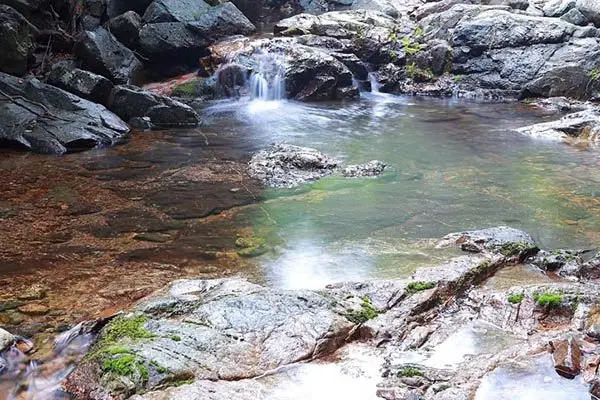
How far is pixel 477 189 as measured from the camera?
27.9 ft

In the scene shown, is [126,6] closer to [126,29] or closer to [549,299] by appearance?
[126,29]

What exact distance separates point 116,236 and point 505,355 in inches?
178

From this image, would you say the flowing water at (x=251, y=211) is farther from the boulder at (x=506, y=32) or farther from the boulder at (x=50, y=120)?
the boulder at (x=506, y=32)

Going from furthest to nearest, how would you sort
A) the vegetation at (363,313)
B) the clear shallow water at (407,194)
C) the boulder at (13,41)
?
the boulder at (13,41) → the clear shallow water at (407,194) → the vegetation at (363,313)

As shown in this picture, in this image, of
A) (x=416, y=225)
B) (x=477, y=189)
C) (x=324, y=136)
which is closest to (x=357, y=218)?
(x=416, y=225)

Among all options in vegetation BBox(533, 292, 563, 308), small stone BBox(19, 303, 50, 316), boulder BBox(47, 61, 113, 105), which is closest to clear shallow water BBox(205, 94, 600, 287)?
vegetation BBox(533, 292, 563, 308)

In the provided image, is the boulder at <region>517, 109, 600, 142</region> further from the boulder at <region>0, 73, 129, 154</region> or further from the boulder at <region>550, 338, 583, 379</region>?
the boulder at <region>550, 338, 583, 379</region>

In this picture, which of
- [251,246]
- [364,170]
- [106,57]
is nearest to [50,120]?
[106,57]

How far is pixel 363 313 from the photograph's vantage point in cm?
430

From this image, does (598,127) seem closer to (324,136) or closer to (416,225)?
A: (324,136)

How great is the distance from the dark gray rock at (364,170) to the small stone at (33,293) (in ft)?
17.6

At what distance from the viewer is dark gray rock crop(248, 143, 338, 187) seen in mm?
9037

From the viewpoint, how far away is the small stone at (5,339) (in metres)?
3.93

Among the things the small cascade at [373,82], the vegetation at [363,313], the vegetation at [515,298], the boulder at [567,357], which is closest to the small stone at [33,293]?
the vegetation at [363,313]
